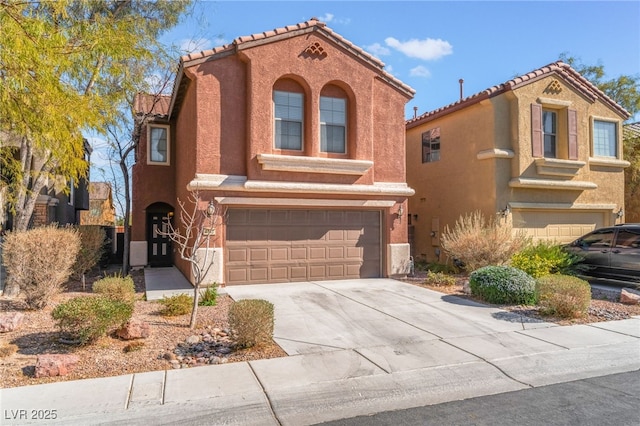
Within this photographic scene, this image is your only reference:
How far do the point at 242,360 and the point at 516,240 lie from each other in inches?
386

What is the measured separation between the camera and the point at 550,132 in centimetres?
1557

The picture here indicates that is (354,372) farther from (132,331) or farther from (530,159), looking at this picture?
(530,159)

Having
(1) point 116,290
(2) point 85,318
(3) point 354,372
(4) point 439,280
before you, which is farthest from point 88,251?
(4) point 439,280

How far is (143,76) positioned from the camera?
14.0m

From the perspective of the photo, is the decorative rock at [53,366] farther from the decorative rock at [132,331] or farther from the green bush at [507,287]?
the green bush at [507,287]

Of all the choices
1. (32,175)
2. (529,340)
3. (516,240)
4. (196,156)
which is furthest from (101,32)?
(516,240)

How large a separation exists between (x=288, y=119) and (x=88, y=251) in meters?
7.31

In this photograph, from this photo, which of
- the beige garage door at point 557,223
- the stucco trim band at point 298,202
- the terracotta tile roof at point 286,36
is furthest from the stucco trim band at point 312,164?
the beige garage door at point 557,223

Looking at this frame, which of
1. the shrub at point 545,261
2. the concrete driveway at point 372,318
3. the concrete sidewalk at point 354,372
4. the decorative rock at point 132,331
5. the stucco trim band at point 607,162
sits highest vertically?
Answer: the stucco trim band at point 607,162

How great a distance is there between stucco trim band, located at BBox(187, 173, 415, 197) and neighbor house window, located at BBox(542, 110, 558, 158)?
637 centimetres

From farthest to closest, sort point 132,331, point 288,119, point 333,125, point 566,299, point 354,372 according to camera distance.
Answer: point 333,125, point 288,119, point 566,299, point 132,331, point 354,372

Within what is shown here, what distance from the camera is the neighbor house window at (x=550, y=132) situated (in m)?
15.5

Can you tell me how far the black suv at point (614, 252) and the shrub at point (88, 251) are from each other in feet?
49.3

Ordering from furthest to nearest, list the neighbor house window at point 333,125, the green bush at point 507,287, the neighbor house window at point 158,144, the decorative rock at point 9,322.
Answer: the neighbor house window at point 158,144 < the neighbor house window at point 333,125 < the green bush at point 507,287 < the decorative rock at point 9,322
